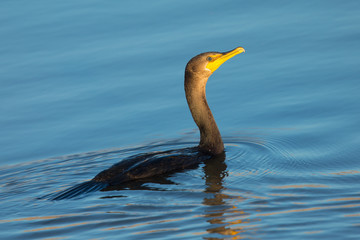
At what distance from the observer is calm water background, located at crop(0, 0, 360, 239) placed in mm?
5852

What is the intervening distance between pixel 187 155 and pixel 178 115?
1.50 m

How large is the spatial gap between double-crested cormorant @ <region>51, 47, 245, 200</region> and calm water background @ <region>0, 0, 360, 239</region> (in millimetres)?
191

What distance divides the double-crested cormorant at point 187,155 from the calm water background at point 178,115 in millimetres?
191

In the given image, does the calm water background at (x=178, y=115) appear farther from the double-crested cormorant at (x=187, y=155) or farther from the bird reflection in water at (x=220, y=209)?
the double-crested cormorant at (x=187, y=155)

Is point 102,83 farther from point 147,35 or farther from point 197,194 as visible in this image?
point 197,194

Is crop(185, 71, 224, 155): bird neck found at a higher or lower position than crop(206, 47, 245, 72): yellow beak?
lower

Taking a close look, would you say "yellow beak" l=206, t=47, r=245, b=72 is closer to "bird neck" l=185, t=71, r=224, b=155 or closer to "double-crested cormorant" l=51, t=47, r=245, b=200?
"double-crested cormorant" l=51, t=47, r=245, b=200

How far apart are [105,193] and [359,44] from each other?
4.86 meters

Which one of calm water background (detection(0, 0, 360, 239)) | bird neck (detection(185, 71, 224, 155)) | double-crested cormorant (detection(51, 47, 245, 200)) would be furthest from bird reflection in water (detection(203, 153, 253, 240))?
bird neck (detection(185, 71, 224, 155))

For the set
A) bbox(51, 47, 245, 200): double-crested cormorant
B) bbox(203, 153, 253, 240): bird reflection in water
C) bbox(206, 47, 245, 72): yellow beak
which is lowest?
bbox(203, 153, 253, 240): bird reflection in water

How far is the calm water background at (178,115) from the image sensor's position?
19.2 feet

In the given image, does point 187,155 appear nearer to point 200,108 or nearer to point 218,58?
point 200,108

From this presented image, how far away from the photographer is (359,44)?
32.1ft

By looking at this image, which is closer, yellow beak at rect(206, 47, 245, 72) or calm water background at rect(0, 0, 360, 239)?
calm water background at rect(0, 0, 360, 239)
